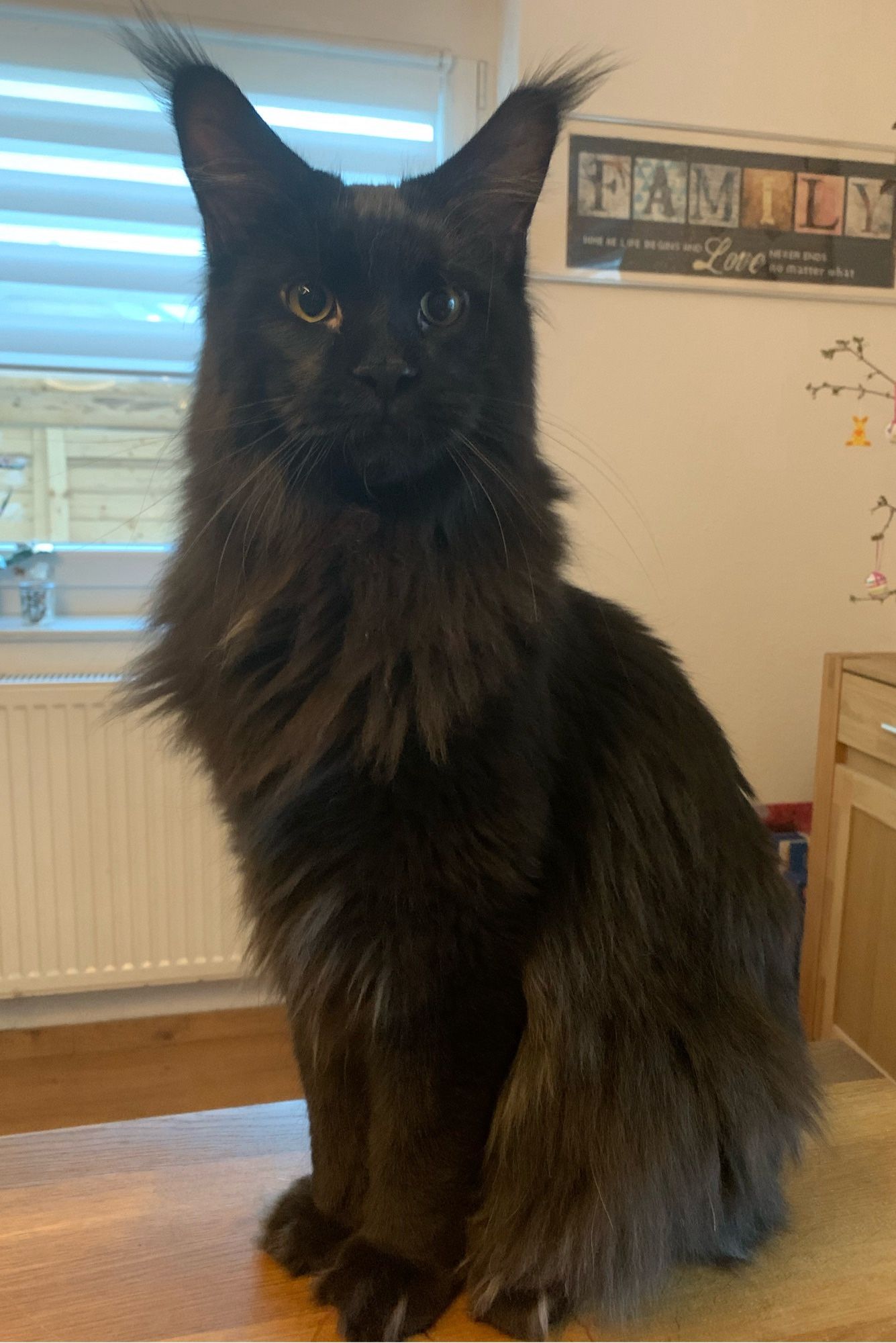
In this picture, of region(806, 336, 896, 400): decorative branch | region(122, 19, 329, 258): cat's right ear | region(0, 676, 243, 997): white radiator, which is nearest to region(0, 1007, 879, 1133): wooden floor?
region(0, 676, 243, 997): white radiator

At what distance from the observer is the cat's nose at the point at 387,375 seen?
0.70m

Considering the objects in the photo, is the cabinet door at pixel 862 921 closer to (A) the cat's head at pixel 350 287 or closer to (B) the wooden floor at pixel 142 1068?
(B) the wooden floor at pixel 142 1068

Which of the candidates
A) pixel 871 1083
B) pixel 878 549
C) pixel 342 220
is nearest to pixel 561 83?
pixel 342 220

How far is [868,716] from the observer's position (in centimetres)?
175

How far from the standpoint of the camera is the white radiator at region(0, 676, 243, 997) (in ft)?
6.09

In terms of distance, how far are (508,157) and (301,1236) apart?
1.02 meters

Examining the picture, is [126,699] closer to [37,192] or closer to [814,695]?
[37,192]

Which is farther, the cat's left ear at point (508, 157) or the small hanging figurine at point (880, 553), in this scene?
the small hanging figurine at point (880, 553)

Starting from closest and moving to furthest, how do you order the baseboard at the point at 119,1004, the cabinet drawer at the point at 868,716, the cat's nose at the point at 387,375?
the cat's nose at the point at 387,375
the cabinet drawer at the point at 868,716
the baseboard at the point at 119,1004

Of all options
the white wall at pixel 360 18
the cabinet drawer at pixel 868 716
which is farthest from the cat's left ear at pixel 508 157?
the white wall at pixel 360 18

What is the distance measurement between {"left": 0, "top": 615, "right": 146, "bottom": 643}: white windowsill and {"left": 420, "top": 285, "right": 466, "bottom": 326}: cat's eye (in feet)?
4.34

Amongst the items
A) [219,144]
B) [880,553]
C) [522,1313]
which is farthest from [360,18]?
[522,1313]

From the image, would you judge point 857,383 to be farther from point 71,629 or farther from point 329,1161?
point 329,1161

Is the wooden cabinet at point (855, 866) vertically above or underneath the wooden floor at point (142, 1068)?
above
